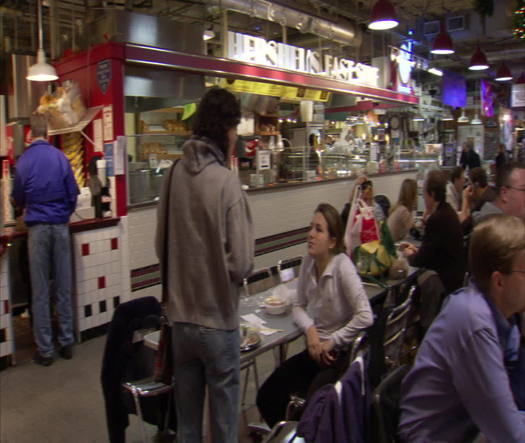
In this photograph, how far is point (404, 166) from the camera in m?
10.6

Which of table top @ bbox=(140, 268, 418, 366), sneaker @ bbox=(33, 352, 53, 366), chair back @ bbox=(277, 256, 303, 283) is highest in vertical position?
chair back @ bbox=(277, 256, 303, 283)

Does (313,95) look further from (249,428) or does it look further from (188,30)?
(249,428)

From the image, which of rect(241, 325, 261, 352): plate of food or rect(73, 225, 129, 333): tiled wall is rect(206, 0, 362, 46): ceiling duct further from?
rect(241, 325, 261, 352): plate of food

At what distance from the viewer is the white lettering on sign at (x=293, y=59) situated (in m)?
6.37

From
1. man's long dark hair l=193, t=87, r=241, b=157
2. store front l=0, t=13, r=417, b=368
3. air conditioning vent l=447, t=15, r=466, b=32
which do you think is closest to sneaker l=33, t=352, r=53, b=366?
store front l=0, t=13, r=417, b=368

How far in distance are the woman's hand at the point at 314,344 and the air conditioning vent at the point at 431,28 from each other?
10.4 metres

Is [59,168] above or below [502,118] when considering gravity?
below

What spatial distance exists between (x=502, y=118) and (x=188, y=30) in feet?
55.6

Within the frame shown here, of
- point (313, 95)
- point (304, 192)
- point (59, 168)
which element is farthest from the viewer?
point (313, 95)

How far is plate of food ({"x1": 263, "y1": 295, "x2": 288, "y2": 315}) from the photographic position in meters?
2.84

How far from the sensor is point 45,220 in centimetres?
407

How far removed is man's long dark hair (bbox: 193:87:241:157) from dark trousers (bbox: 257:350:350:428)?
4.06 feet

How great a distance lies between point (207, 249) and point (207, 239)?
0.04 meters

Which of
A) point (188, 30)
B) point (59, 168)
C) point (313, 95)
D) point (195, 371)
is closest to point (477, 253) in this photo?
point (195, 371)
